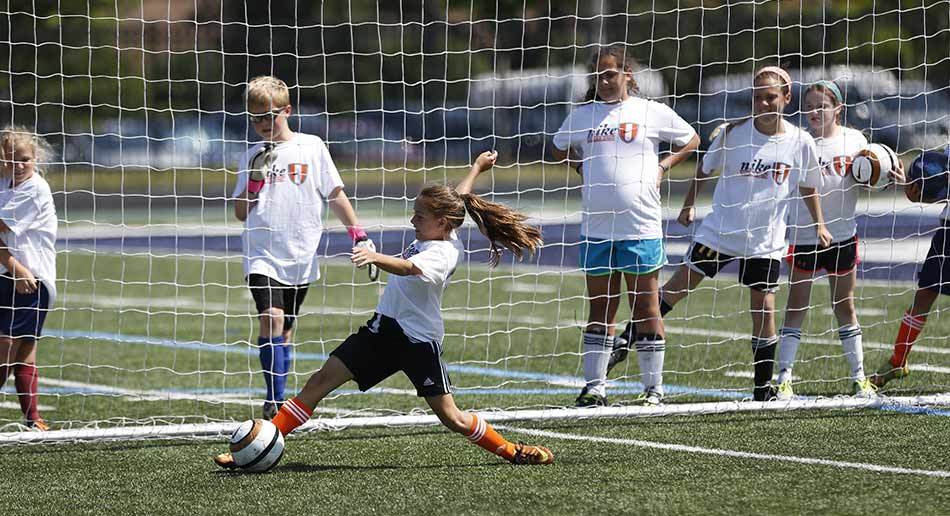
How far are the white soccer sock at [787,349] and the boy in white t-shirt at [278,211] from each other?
2.54 meters

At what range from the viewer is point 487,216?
5957mm

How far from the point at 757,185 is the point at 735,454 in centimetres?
180

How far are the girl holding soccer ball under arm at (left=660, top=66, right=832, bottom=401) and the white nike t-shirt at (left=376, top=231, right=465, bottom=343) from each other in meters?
1.95

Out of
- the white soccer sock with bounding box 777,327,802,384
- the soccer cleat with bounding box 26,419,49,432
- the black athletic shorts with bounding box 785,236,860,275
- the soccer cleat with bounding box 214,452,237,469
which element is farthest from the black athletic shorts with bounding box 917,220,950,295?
the soccer cleat with bounding box 26,419,49,432

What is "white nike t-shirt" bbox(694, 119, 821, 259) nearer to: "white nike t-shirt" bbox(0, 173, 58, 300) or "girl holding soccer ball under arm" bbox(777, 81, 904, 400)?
"girl holding soccer ball under arm" bbox(777, 81, 904, 400)

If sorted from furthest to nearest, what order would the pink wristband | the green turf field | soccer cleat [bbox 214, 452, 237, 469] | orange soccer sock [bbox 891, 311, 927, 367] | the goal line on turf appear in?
orange soccer sock [bbox 891, 311, 927, 367] < the pink wristband < the goal line on turf < soccer cleat [bbox 214, 452, 237, 469] < the green turf field

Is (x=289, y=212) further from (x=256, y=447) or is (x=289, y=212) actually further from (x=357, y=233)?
(x=256, y=447)

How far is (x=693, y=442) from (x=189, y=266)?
41.6ft

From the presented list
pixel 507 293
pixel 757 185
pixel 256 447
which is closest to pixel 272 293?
pixel 256 447

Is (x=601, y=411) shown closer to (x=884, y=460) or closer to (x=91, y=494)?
(x=884, y=460)

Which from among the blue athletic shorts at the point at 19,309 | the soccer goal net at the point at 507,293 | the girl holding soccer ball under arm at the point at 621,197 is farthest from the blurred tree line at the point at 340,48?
the blue athletic shorts at the point at 19,309

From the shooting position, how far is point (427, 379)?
5789 millimetres

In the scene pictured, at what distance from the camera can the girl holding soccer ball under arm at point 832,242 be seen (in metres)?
7.37

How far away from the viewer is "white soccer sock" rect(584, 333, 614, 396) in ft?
23.9
